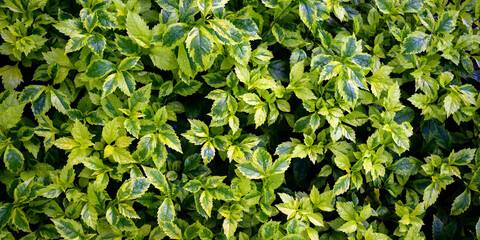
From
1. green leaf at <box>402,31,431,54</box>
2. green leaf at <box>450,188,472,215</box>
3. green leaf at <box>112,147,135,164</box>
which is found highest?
green leaf at <box>402,31,431,54</box>

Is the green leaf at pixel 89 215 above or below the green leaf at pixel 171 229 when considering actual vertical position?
above

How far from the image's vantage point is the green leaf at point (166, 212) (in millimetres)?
1785

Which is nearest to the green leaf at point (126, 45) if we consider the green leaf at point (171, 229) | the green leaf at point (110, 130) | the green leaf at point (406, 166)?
the green leaf at point (110, 130)


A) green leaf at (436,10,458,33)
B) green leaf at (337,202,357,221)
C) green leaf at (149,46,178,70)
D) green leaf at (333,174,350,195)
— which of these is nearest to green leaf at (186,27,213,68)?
green leaf at (149,46,178,70)

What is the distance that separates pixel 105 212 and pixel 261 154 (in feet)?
2.55

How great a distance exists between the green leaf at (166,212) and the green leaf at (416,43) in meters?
1.42

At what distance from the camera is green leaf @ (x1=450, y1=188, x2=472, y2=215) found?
216 centimetres

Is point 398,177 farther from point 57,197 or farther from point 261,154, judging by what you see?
point 57,197

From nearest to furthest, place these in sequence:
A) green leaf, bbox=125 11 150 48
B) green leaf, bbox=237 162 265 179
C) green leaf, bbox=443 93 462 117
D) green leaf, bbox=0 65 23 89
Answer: green leaf, bbox=125 11 150 48
green leaf, bbox=237 162 265 179
green leaf, bbox=0 65 23 89
green leaf, bbox=443 93 462 117

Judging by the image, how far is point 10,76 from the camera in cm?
195

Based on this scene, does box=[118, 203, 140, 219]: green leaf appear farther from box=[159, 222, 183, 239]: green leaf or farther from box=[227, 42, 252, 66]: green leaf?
box=[227, 42, 252, 66]: green leaf

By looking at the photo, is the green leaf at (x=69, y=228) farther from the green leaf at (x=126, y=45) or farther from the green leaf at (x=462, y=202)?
the green leaf at (x=462, y=202)

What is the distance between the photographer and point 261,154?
1.90 metres

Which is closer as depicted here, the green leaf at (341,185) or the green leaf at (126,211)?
the green leaf at (126,211)
